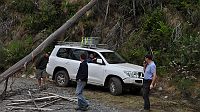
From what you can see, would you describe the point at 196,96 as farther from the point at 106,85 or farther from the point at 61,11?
the point at 61,11

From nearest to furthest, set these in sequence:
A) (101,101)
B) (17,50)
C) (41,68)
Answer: (101,101), (41,68), (17,50)

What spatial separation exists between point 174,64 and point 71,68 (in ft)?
14.4

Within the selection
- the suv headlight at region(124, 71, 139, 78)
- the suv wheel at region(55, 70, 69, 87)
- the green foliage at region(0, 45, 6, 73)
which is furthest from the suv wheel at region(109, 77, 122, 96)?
the green foliage at region(0, 45, 6, 73)

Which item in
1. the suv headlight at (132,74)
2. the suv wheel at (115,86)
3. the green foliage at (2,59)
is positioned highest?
the green foliage at (2,59)

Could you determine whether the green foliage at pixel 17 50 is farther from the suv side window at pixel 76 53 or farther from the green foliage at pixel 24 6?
the suv side window at pixel 76 53

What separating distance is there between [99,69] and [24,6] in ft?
34.8

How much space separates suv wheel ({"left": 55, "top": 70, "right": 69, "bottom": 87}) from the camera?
15.4m

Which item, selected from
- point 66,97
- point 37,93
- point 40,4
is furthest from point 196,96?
point 40,4

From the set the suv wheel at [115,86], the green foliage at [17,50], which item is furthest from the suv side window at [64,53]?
the green foliage at [17,50]

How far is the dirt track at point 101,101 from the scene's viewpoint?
11.5 metres

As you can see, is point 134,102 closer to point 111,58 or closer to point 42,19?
point 111,58

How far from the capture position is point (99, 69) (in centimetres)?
1438

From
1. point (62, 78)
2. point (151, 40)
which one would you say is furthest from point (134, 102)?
point (151, 40)

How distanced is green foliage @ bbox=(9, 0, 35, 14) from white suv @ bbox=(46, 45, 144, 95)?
7806 millimetres
